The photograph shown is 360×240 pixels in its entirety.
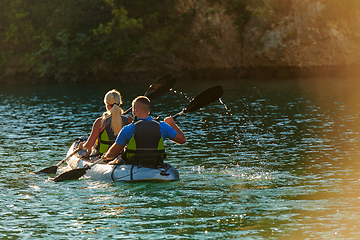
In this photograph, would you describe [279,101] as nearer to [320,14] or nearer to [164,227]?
[164,227]

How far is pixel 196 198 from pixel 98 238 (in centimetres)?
232

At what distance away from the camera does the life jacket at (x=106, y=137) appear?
10.5 m

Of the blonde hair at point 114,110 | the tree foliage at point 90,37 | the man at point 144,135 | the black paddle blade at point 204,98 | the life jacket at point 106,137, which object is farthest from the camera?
the tree foliage at point 90,37

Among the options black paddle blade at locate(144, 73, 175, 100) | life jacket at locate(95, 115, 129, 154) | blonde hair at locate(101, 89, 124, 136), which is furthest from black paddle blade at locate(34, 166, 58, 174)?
black paddle blade at locate(144, 73, 175, 100)

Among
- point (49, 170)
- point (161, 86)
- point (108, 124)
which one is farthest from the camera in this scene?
point (161, 86)

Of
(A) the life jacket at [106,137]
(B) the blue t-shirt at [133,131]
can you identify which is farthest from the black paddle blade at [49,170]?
(B) the blue t-shirt at [133,131]

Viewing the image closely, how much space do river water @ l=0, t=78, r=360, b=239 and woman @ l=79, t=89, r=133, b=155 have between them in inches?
35.2

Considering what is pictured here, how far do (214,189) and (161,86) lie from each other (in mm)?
3961

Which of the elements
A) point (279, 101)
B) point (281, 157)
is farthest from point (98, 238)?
point (279, 101)

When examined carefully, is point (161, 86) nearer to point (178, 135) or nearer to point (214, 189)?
point (178, 135)

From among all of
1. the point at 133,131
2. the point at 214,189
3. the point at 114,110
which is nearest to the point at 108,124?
the point at 114,110

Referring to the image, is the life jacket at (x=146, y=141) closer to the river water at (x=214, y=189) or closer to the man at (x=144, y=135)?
the man at (x=144, y=135)

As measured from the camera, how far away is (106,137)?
1075 centimetres

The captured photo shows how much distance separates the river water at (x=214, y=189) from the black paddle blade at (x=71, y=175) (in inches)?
5.8
